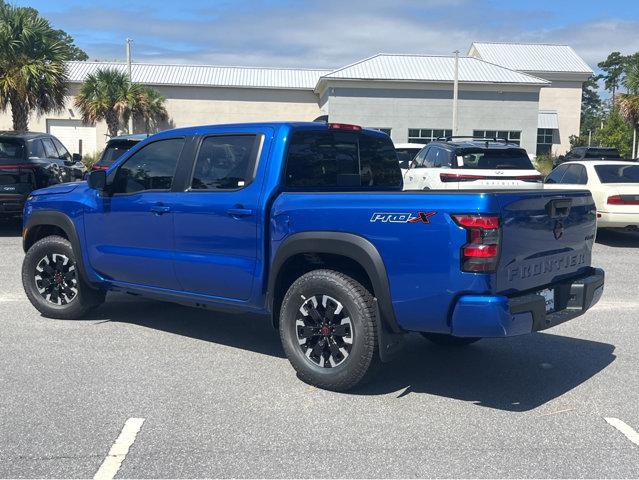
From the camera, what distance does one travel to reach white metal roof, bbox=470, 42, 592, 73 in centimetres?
5628

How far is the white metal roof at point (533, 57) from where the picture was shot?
5628 centimetres

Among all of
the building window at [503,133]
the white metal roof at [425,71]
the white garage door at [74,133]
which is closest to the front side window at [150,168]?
the white metal roof at [425,71]

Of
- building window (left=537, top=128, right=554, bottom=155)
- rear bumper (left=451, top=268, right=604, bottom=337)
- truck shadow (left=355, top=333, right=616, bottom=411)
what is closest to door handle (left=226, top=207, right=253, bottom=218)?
truck shadow (left=355, top=333, right=616, bottom=411)

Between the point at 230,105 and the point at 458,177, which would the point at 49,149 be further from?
the point at 230,105

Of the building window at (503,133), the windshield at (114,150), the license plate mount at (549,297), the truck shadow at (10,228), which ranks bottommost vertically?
the truck shadow at (10,228)

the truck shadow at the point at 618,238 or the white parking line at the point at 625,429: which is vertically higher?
the white parking line at the point at 625,429

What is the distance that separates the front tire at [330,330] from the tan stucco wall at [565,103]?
55674 millimetres

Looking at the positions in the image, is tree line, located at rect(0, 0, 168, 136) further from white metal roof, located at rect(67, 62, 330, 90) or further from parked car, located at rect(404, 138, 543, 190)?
white metal roof, located at rect(67, 62, 330, 90)

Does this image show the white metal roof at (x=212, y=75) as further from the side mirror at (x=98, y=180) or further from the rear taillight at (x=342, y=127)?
the rear taillight at (x=342, y=127)

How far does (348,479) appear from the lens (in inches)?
142

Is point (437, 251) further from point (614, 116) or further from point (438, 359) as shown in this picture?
point (614, 116)

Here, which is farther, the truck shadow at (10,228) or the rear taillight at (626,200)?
the truck shadow at (10,228)

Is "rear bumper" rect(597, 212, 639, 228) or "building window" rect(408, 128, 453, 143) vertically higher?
"building window" rect(408, 128, 453, 143)

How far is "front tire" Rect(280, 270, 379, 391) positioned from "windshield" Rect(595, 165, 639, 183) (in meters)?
9.07
